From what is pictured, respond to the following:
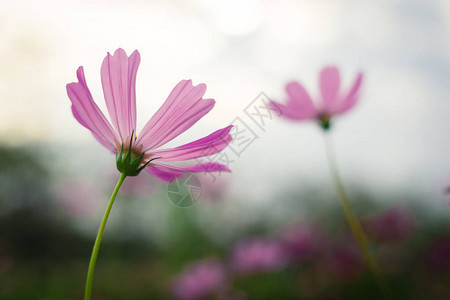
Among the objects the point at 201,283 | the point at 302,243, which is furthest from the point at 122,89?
the point at 302,243

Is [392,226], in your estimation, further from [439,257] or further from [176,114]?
[176,114]

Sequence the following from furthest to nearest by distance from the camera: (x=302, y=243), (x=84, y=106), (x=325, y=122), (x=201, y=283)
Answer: (x=302, y=243), (x=201, y=283), (x=325, y=122), (x=84, y=106)

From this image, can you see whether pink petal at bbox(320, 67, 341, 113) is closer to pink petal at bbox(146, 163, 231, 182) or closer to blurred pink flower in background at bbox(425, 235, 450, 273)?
pink petal at bbox(146, 163, 231, 182)

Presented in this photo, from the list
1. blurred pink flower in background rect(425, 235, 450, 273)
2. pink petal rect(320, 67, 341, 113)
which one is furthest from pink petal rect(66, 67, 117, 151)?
blurred pink flower in background rect(425, 235, 450, 273)

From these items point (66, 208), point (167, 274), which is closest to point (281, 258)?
point (167, 274)

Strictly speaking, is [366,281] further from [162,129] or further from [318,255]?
[162,129]

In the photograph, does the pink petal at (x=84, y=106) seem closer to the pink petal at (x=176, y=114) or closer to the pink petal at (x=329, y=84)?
the pink petal at (x=176, y=114)

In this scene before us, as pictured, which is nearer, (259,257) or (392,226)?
(392,226)
